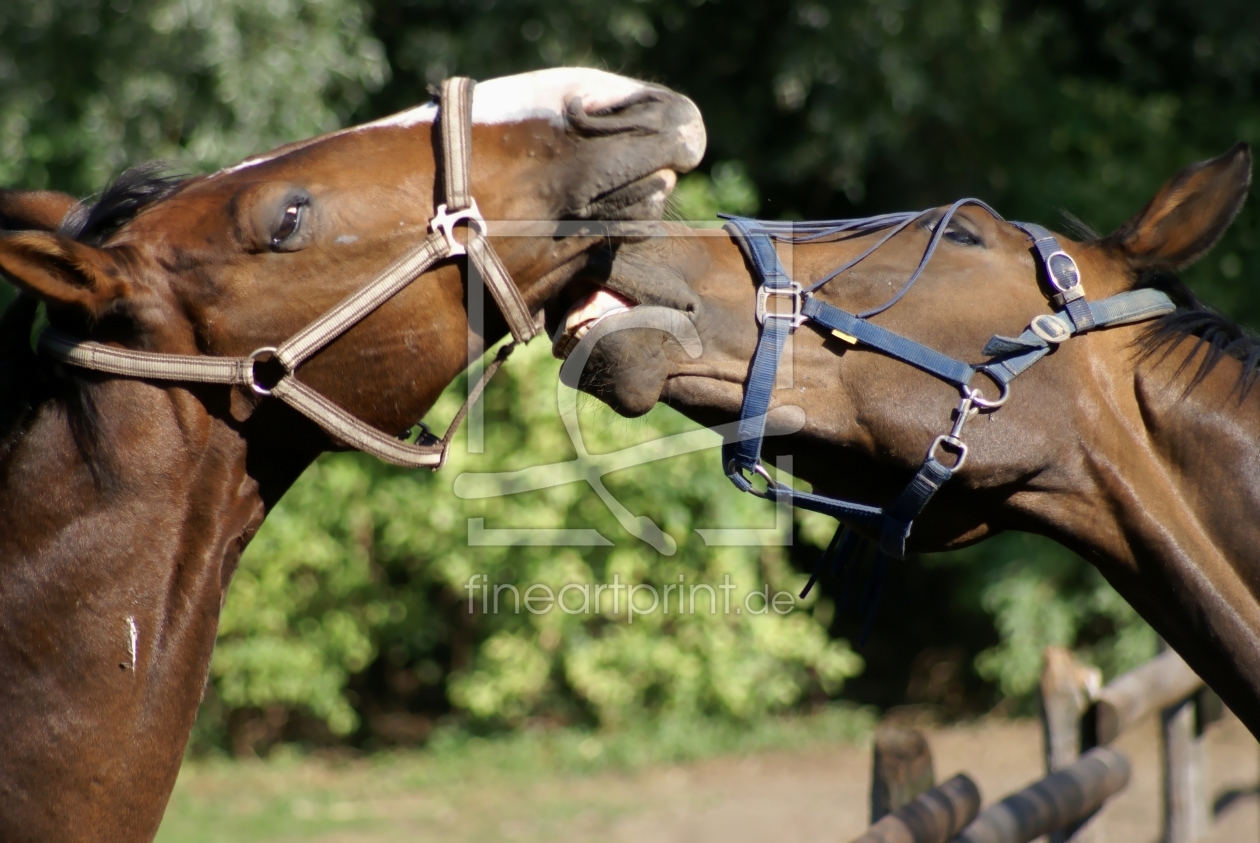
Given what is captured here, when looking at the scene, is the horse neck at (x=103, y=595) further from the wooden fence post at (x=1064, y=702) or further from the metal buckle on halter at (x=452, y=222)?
the wooden fence post at (x=1064, y=702)

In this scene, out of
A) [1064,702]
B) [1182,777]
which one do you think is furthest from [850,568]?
[1182,777]

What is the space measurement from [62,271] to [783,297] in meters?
1.34

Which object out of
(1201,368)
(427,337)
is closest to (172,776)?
(427,337)

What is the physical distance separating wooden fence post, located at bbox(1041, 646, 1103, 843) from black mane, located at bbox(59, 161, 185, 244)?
3.45m

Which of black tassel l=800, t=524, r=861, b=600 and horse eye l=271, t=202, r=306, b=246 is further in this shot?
black tassel l=800, t=524, r=861, b=600

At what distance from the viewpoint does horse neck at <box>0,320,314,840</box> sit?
1928 millimetres

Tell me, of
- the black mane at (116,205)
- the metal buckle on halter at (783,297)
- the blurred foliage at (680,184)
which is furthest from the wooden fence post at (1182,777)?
the black mane at (116,205)

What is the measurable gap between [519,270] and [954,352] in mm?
893

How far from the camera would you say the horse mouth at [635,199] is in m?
2.14

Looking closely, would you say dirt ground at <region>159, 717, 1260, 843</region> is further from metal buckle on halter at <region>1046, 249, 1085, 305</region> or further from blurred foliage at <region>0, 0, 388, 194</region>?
metal buckle on halter at <region>1046, 249, 1085, 305</region>

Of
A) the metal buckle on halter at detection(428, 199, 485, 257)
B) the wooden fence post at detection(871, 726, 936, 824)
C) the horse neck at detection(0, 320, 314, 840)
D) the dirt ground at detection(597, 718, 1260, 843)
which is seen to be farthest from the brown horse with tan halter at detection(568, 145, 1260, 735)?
the dirt ground at detection(597, 718, 1260, 843)

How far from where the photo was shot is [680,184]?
6988 millimetres

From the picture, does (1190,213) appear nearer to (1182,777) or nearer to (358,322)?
(358,322)

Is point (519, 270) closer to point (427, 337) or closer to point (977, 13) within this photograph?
point (427, 337)
